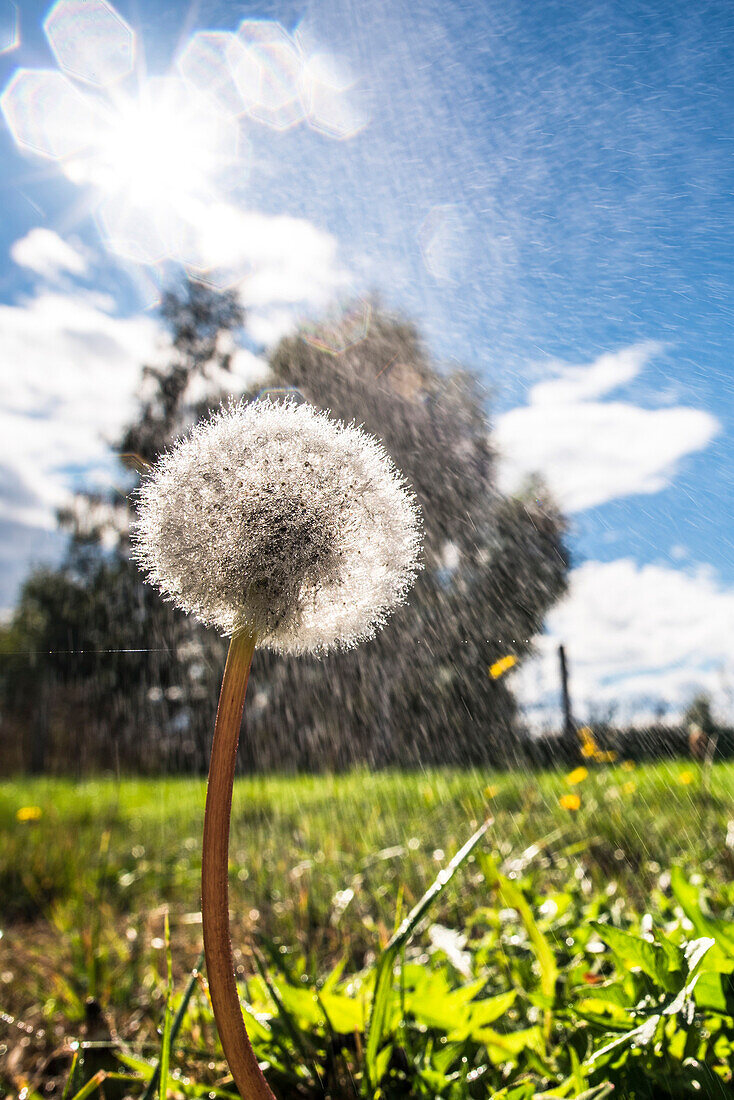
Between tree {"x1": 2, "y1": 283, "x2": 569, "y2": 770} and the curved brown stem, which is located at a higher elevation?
tree {"x1": 2, "y1": 283, "x2": 569, "y2": 770}

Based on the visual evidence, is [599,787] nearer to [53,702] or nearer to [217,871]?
[217,871]

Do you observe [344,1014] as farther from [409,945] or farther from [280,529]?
[280,529]

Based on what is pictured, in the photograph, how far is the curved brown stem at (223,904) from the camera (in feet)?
1.91

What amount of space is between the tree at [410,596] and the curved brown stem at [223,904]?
0.35 metres

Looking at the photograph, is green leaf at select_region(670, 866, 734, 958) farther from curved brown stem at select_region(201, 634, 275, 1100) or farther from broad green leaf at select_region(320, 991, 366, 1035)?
curved brown stem at select_region(201, 634, 275, 1100)

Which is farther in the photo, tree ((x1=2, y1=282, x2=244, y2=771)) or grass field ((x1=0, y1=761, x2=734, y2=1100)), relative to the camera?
tree ((x1=2, y1=282, x2=244, y2=771))

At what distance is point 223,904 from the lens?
1.95ft

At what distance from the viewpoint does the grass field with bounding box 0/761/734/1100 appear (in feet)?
3.00

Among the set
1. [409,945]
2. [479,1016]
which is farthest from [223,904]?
[409,945]

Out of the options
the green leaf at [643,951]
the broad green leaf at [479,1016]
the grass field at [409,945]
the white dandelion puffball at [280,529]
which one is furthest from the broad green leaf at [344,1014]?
the white dandelion puffball at [280,529]

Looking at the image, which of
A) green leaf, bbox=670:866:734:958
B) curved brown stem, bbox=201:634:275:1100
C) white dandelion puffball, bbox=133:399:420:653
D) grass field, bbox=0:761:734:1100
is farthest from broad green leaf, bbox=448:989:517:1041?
white dandelion puffball, bbox=133:399:420:653

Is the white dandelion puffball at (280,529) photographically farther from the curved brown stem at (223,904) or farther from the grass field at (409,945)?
the grass field at (409,945)

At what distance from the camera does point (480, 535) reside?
2.47 meters

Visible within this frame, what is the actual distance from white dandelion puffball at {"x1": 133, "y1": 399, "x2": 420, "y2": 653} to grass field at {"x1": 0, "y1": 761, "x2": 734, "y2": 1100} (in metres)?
0.48
